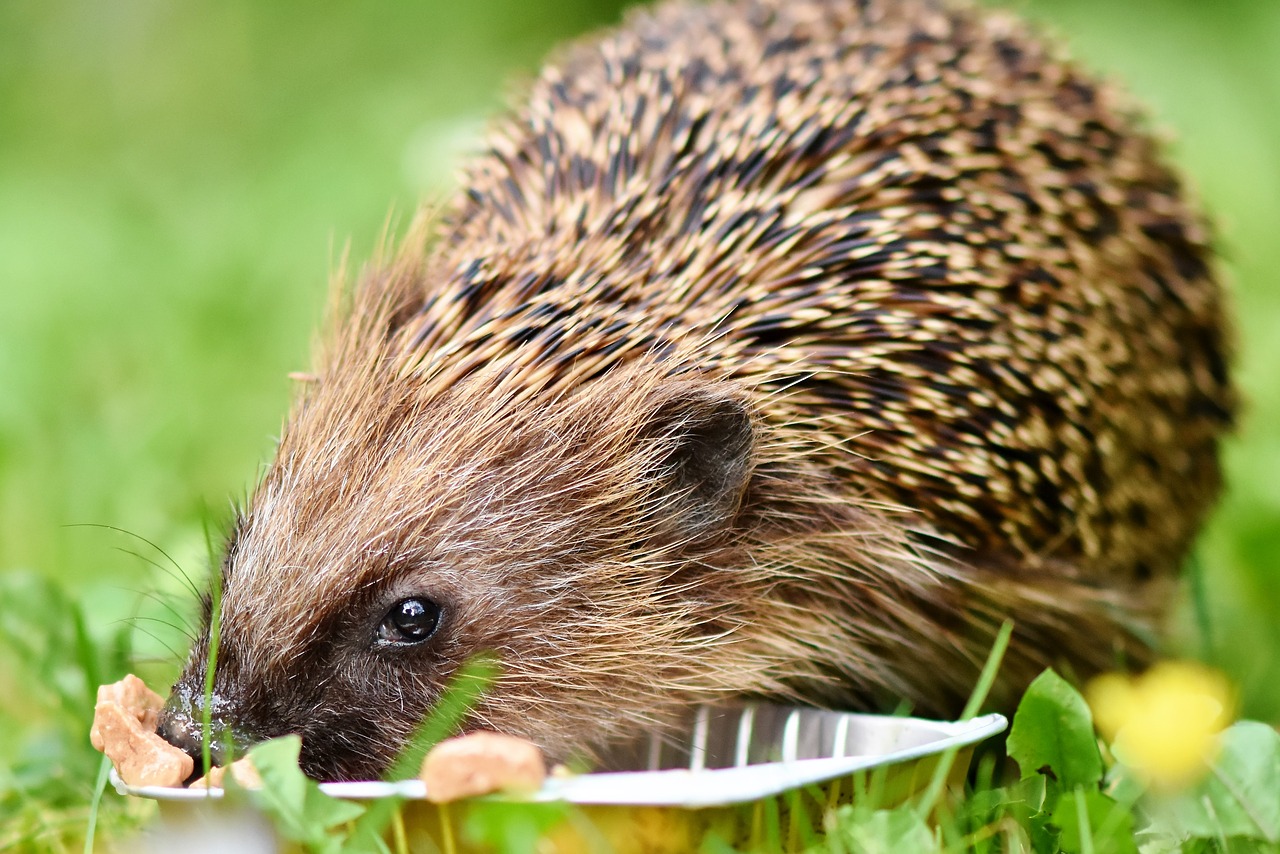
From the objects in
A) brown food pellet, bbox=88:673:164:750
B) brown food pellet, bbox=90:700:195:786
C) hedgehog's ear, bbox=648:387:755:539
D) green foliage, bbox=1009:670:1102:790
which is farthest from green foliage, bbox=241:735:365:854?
green foliage, bbox=1009:670:1102:790

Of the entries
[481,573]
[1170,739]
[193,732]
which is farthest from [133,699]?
[1170,739]

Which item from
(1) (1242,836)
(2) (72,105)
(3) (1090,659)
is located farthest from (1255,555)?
(2) (72,105)

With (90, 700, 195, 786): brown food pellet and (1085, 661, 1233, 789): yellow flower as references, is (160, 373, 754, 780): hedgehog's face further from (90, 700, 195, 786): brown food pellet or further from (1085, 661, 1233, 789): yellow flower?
(1085, 661, 1233, 789): yellow flower

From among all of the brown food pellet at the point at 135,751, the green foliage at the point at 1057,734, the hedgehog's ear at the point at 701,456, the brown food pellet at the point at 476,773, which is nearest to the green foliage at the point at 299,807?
the brown food pellet at the point at 476,773

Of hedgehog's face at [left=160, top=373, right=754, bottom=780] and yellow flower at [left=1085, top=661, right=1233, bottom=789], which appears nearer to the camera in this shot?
yellow flower at [left=1085, top=661, right=1233, bottom=789]

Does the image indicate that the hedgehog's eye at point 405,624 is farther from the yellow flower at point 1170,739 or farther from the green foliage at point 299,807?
the yellow flower at point 1170,739

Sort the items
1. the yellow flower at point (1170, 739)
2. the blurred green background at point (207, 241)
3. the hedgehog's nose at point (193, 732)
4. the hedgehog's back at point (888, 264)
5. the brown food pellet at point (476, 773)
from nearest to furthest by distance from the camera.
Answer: the brown food pellet at point (476, 773) < the yellow flower at point (1170, 739) < the hedgehog's nose at point (193, 732) < the hedgehog's back at point (888, 264) < the blurred green background at point (207, 241)

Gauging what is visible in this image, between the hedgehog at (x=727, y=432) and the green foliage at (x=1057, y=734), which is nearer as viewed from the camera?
the green foliage at (x=1057, y=734)
